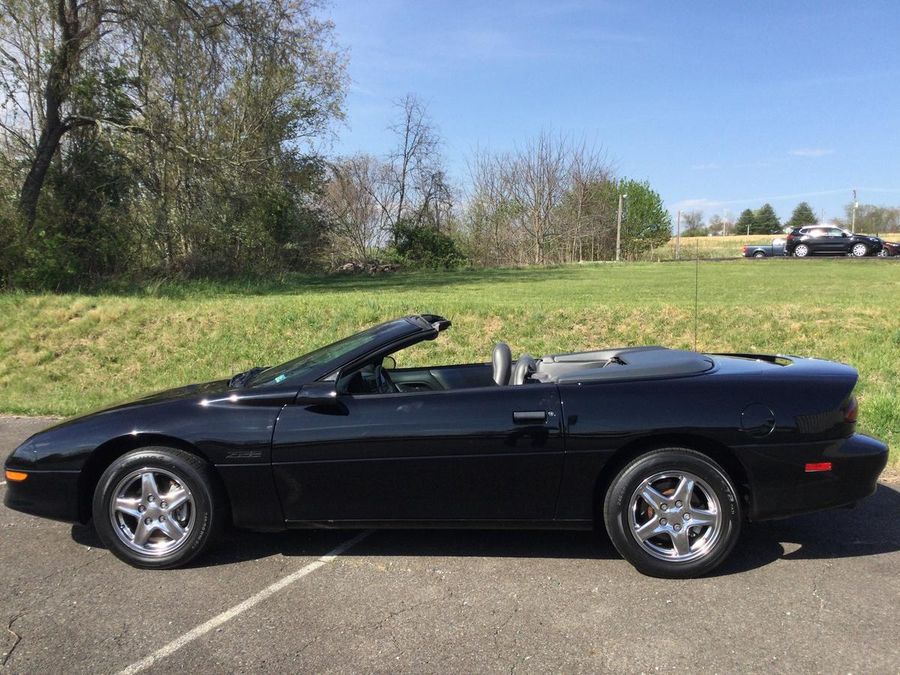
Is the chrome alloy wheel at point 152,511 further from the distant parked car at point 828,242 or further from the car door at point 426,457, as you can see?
the distant parked car at point 828,242

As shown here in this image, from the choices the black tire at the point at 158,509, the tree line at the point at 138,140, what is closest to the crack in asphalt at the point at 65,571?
the black tire at the point at 158,509

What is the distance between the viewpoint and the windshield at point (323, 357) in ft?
12.4

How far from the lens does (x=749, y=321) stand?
398 inches

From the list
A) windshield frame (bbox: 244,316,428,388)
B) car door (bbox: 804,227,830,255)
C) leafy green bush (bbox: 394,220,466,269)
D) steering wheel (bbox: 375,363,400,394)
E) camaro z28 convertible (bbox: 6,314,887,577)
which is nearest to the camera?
camaro z28 convertible (bbox: 6,314,887,577)

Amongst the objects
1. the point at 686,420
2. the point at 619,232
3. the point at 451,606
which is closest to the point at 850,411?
the point at 686,420

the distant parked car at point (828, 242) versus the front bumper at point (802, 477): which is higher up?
the distant parked car at point (828, 242)

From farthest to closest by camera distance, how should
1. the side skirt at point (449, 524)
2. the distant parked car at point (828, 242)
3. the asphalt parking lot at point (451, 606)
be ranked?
the distant parked car at point (828, 242) → the side skirt at point (449, 524) → the asphalt parking lot at point (451, 606)

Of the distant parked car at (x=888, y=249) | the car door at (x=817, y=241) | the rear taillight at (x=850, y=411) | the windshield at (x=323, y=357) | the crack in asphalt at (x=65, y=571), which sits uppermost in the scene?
the car door at (x=817, y=241)

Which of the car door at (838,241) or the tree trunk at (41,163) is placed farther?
the car door at (838,241)

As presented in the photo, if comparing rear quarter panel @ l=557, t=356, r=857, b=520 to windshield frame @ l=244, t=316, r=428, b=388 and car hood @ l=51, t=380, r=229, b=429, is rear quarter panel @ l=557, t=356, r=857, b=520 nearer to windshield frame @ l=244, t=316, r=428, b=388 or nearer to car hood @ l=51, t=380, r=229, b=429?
windshield frame @ l=244, t=316, r=428, b=388

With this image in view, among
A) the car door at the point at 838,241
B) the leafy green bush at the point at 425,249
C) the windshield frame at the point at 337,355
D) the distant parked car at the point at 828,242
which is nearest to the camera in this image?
the windshield frame at the point at 337,355

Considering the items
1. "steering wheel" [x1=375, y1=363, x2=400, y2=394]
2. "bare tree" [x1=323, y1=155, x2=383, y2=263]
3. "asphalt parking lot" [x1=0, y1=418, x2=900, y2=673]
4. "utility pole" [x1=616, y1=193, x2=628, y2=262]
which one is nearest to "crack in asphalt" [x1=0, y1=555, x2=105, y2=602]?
"asphalt parking lot" [x1=0, y1=418, x2=900, y2=673]

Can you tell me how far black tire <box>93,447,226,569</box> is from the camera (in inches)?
139

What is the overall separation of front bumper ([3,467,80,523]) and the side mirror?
4.29ft
